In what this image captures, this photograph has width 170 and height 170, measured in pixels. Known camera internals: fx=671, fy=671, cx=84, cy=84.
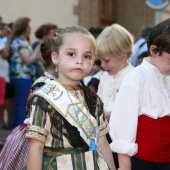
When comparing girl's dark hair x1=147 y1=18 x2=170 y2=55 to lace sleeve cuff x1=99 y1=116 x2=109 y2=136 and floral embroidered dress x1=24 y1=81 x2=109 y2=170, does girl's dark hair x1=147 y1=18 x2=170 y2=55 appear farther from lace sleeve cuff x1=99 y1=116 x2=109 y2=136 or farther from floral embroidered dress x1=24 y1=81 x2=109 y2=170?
floral embroidered dress x1=24 y1=81 x2=109 y2=170

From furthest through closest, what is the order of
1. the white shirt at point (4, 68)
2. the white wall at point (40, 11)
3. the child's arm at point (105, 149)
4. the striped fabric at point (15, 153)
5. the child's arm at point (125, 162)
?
the white wall at point (40, 11)
the white shirt at point (4, 68)
the striped fabric at point (15, 153)
the child's arm at point (125, 162)
the child's arm at point (105, 149)

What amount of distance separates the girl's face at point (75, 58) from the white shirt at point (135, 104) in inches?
16.6

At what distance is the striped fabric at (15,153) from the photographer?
195 inches

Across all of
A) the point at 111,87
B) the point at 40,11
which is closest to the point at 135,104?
the point at 111,87

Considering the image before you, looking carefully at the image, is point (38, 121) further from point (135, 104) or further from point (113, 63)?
point (113, 63)

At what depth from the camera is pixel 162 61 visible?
4234 mm

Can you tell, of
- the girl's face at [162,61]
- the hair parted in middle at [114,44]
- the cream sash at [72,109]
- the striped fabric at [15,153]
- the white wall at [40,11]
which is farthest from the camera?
the white wall at [40,11]

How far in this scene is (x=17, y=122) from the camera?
9719 mm

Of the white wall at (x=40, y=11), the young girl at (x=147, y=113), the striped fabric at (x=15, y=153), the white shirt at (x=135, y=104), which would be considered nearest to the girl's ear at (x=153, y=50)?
the young girl at (x=147, y=113)

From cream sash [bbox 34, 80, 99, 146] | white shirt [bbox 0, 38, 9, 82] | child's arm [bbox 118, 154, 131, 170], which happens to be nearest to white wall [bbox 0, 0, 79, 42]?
white shirt [bbox 0, 38, 9, 82]

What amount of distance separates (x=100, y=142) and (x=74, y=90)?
0.36 m

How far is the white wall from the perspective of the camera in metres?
13.5

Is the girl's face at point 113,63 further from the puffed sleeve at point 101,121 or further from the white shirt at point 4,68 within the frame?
the white shirt at point 4,68

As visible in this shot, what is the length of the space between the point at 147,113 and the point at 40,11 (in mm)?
10356
